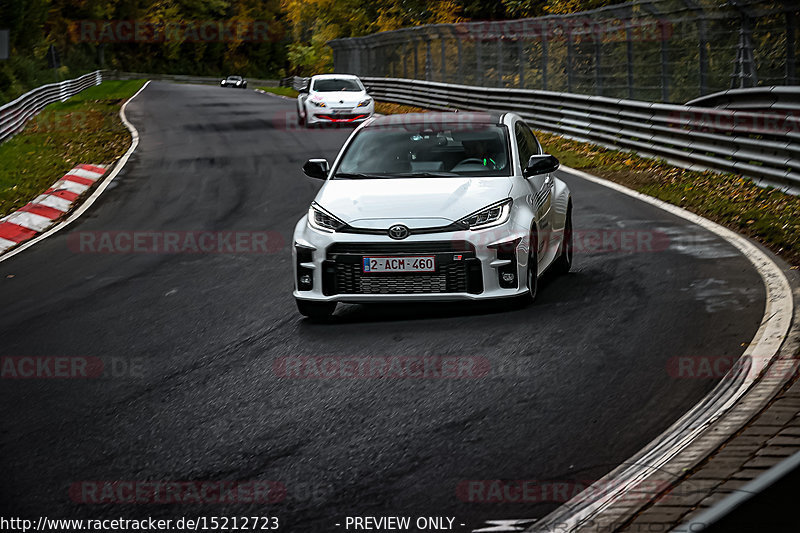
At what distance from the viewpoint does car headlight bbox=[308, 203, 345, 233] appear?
8.37m

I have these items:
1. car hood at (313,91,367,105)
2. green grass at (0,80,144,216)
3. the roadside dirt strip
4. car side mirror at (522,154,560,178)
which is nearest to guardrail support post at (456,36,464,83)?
car hood at (313,91,367,105)

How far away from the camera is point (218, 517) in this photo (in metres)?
4.73

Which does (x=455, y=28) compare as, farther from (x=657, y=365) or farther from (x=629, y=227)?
(x=657, y=365)

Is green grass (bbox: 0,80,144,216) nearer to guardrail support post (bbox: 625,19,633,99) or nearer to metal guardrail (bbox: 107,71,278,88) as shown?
guardrail support post (bbox: 625,19,633,99)

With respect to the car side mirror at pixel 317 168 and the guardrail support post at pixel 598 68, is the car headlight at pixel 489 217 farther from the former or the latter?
the guardrail support post at pixel 598 68

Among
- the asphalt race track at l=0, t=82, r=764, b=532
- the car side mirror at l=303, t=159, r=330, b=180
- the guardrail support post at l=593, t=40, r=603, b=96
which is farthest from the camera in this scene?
the guardrail support post at l=593, t=40, r=603, b=96

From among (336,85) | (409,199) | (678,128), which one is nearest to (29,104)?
(336,85)

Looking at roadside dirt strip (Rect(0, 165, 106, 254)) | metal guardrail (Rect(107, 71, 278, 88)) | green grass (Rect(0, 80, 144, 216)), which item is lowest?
metal guardrail (Rect(107, 71, 278, 88))

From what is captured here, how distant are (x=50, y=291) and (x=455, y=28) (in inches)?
968

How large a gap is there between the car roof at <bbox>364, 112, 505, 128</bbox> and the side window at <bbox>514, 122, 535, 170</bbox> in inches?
7.6

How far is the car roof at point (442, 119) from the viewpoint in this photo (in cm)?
966

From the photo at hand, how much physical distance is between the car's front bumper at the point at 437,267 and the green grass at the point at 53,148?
9321 mm

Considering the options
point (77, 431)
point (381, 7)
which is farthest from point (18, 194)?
point (381, 7)

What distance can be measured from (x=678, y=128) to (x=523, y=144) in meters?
8.69
